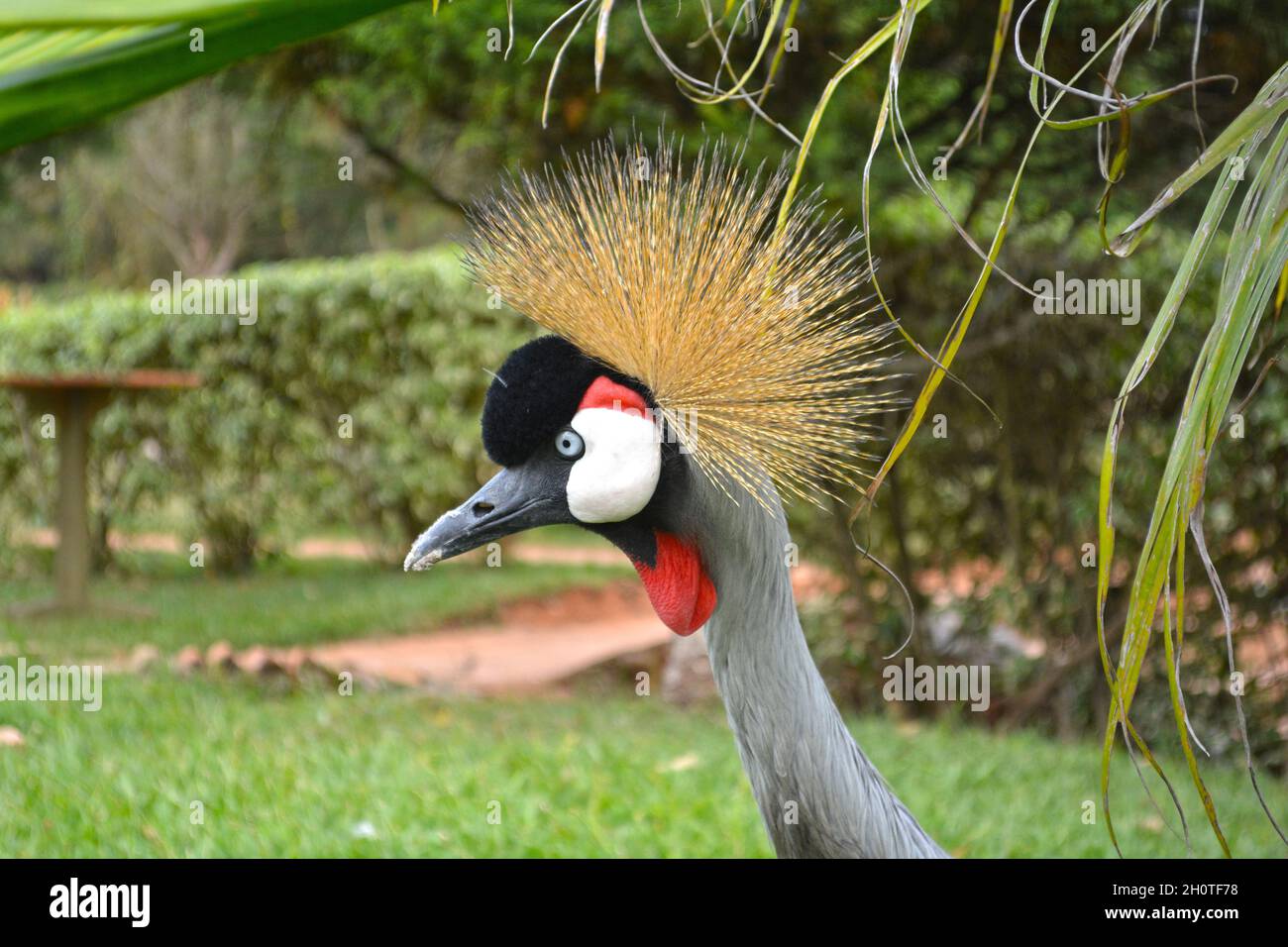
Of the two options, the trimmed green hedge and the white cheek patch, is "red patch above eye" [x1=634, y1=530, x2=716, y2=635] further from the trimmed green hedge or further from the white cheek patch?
the trimmed green hedge

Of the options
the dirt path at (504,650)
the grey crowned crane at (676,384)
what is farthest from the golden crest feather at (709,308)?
the dirt path at (504,650)

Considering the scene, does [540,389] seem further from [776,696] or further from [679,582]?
[776,696]

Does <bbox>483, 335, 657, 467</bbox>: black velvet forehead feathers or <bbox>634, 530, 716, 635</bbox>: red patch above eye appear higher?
<bbox>483, 335, 657, 467</bbox>: black velvet forehead feathers

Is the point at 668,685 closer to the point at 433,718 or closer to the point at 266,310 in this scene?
the point at 433,718

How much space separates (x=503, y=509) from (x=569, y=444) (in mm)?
117

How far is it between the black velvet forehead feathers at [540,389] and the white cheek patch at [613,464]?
0.03 m

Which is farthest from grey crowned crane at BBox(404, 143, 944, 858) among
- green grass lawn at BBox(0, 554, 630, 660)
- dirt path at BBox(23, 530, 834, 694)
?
green grass lawn at BBox(0, 554, 630, 660)

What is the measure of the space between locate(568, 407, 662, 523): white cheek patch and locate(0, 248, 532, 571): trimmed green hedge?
6374 mm

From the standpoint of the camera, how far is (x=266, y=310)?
25.9 ft

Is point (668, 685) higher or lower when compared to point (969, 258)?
lower

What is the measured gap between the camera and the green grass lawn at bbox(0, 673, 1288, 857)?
9.27ft

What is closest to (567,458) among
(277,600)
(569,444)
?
(569,444)

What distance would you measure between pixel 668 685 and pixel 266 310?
4167 mm
